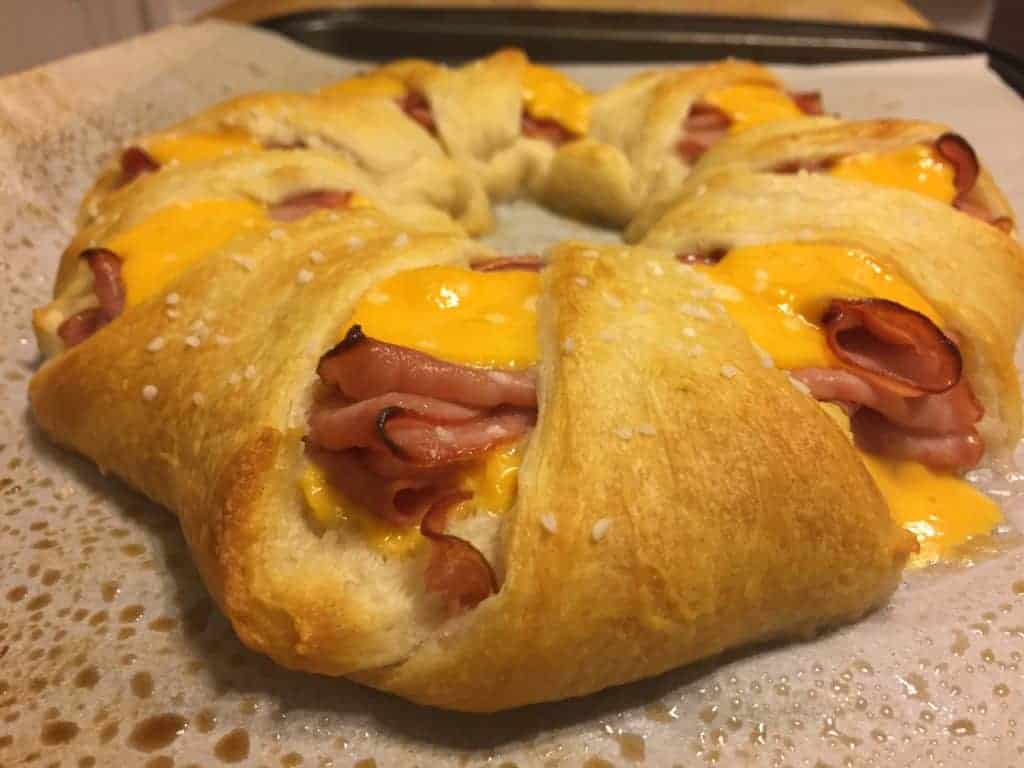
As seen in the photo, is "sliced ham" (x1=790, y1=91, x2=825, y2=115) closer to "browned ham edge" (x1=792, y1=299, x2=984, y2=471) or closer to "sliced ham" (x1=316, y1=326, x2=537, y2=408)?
"browned ham edge" (x1=792, y1=299, x2=984, y2=471)

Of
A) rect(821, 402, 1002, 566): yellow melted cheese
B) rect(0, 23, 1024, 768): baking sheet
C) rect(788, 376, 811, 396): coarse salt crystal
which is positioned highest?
rect(788, 376, 811, 396): coarse salt crystal

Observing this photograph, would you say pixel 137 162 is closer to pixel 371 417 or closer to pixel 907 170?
pixel 371 417

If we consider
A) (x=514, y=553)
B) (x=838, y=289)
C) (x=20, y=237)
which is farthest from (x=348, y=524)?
(x=20, y=237)

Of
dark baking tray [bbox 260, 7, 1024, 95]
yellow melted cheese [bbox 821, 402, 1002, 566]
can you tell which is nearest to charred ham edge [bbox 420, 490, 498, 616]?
yellow melted cheese [bbox 821, 402, 1002, 566]

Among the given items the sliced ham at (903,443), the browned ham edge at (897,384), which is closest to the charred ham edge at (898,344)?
the browned ham edge at (897,384)

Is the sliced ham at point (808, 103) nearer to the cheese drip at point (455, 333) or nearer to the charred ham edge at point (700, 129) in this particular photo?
the charred ham edge at point (700, 129)


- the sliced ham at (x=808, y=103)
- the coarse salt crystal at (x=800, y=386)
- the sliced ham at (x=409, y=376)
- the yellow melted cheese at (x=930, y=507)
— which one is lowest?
the yellow melted cheese at (x=930, y=507)

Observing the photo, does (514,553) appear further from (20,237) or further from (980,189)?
(20,237)
